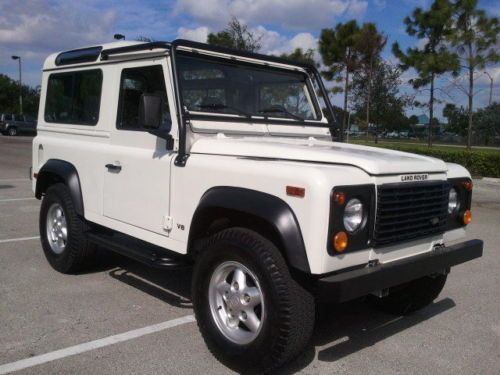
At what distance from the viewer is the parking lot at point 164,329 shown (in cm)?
360

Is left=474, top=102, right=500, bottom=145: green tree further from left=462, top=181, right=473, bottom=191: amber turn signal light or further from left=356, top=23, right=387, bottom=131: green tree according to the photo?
left=462, top=181, right=473, bottom=191: amber turn signal light

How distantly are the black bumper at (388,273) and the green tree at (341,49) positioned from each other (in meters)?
19.5

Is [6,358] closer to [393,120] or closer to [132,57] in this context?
[132,57]

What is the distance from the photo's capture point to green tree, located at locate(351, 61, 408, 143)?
25.5 m

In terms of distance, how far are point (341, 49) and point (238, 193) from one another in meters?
21.1

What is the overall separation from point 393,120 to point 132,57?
1084 inches

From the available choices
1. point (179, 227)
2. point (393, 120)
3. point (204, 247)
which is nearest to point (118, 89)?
point (179, 227)

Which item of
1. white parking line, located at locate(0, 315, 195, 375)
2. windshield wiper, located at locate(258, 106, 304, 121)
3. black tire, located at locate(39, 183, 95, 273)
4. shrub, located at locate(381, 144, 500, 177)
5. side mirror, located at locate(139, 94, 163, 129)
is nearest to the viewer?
white parking line, located at locate(0, 315, 195, 375)

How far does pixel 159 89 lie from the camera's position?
4.31 meters

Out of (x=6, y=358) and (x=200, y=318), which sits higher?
(x=200, y=318)

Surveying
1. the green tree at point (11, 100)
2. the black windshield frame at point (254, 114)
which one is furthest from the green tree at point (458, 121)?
the black windshield frame at point (254, 114)

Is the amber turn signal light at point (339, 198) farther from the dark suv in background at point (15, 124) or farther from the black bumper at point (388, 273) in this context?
the dark suv in background at point (15, 124)

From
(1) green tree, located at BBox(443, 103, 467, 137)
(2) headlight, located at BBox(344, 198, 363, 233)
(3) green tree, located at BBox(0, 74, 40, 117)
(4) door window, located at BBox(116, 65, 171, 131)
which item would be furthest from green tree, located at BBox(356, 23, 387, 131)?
(3) green tree, located at BBox(0, 74, 40, 117)

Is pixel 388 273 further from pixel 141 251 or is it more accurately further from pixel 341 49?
pixel 341 49
